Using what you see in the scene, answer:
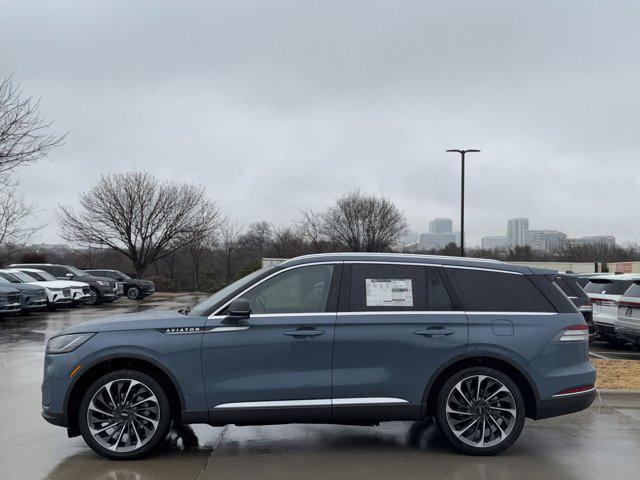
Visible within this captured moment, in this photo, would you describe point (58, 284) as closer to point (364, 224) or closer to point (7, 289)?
point (7, 289)

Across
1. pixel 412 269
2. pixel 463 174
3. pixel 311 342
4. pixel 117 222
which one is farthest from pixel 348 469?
pixel 117 222

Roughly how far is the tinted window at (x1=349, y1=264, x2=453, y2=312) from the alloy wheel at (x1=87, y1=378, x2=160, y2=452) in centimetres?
204

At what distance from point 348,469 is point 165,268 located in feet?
168

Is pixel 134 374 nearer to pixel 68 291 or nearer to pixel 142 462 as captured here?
pixel 142 462

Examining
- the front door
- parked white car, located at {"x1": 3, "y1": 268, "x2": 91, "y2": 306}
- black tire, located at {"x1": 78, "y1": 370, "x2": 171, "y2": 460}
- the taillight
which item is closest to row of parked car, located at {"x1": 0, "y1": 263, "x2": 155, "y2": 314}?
parked white car, located at {"x1": 3, "y1": 268, "x2": 91, "y2": 306}

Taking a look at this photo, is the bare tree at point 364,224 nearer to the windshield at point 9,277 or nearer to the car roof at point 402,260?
the windshield at point 9,277

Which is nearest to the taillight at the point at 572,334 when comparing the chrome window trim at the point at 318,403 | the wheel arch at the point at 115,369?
the chrome window trim at the point at 318,403

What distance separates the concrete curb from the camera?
303 inches

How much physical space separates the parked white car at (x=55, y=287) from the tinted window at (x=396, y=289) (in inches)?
774

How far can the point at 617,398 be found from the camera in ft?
25.9

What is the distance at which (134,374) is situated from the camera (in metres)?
5.44

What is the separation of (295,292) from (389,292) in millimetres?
889

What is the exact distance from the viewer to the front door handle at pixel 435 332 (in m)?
5.57

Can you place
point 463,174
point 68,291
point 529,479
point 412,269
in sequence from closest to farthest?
point 529,479 → point 412,269 → point 68,291 → point 463,174
